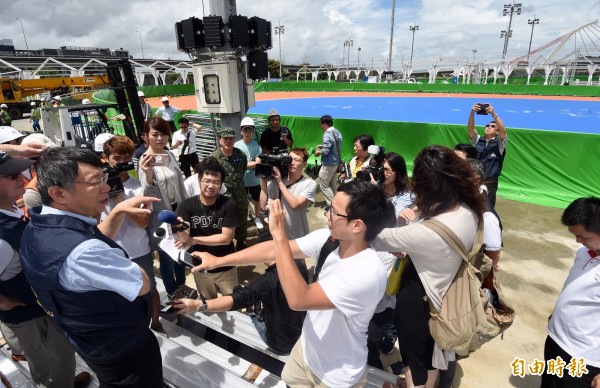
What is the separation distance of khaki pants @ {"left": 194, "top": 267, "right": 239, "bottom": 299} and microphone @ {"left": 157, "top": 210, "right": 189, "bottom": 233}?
1096 mm

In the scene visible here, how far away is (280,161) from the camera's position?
313cm

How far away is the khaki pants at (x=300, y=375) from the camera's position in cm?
191

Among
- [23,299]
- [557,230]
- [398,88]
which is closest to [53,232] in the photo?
[23,299]

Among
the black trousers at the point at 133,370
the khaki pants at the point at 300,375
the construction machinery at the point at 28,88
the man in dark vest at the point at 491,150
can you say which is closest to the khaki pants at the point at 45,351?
the black trousers at the point at 133,370

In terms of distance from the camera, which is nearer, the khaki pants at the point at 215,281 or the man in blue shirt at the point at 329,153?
the khaki pants at the point at 215,281

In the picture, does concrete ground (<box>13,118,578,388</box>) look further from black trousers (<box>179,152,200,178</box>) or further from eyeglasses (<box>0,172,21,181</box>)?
eyeglasses (<box>0,172,21,181</box>)

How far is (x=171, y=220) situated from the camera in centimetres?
214

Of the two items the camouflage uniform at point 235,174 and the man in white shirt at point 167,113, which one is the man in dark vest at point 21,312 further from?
the man in white shirt at point 167,113

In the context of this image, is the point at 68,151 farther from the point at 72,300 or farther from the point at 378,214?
the point at 378,214

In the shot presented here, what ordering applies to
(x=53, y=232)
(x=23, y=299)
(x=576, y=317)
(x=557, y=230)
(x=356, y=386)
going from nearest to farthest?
(x=53, y=232), (x=356, y=386), (x=576, y=317), (x=23, y=299), (x=557, y=230)

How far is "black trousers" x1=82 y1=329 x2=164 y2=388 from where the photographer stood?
1798 millimetres

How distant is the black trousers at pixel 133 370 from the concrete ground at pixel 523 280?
7.62 feet

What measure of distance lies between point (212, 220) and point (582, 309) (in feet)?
9.55

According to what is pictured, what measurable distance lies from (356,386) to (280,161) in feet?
6.47
